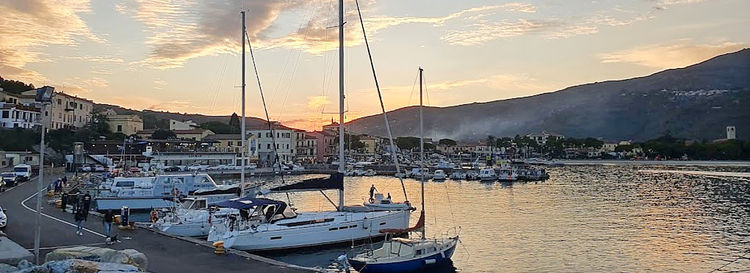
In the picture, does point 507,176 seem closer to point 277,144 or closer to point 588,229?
point 277,144

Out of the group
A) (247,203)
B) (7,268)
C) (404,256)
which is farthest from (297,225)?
(7,268)

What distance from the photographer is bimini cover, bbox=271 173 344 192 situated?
26.1m

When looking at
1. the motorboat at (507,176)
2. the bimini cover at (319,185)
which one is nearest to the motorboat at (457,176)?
the motorboat at (507,176)

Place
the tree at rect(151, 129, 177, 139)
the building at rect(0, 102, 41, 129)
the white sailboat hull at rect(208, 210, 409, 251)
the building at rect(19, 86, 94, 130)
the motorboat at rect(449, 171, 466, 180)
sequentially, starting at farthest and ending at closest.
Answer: the tree at rect(151, 129, 177, 139) < the motorboat at rect(449, 171, 466, 180) < the building at rect(19, 86, 94, 130) < the building at rect(0, 102, 41, 129) < the white sailboat hull at rect(208, 210, 409, 251)

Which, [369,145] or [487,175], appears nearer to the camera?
[487,175]

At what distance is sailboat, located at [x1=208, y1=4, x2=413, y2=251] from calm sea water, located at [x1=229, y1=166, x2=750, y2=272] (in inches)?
27.6

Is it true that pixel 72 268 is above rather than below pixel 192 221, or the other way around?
above

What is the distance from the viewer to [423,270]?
20266 mm

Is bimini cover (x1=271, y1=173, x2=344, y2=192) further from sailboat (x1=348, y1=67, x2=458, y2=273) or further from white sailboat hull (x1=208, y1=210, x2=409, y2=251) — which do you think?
sailboat (x1=348, y1=67, x2=458, y2=273)

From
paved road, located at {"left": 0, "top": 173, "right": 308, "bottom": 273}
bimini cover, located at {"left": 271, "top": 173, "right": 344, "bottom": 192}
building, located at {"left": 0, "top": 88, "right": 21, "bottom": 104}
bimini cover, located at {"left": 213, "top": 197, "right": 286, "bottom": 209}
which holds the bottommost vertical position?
paved road, located at {"left": 0, "top": 173, "right": 308, "bottom": 273}

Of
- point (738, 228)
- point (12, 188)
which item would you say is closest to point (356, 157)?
point (12, 188)

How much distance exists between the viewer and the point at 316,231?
924 inches

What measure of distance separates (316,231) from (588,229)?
19.5m

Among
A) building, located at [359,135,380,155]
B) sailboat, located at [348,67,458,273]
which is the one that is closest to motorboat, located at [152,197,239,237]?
sailboat, located at [348,67,458,273]
